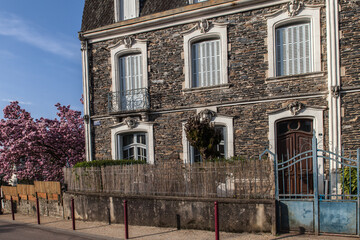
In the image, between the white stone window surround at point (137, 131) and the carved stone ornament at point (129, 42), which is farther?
the carved stone ornament at point (129, 42)

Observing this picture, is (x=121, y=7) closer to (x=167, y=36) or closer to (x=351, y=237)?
(x=167, y=36)

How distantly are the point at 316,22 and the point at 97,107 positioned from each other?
9.01 m

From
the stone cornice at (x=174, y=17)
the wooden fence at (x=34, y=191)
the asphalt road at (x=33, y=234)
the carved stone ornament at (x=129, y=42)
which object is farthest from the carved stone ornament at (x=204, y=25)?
the asphalt road at (x=33, y=234)

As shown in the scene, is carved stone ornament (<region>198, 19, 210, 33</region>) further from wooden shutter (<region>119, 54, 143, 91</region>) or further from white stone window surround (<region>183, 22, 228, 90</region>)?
wooden shutter (<region>119, 54, 143, 91</region>)

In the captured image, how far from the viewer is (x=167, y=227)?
7898 millimetres

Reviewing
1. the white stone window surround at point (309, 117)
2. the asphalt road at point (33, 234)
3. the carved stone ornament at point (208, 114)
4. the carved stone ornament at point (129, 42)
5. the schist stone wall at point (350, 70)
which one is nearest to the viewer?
the asphalt road at point (33, 234)

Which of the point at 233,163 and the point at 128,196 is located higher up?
the point at 233,163

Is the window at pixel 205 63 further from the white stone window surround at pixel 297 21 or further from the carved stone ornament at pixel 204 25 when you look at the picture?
the white stone window surround at pixel 297 21

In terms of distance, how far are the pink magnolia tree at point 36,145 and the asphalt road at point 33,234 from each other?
443cm

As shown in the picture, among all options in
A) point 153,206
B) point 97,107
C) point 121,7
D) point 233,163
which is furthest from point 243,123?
point 121,7

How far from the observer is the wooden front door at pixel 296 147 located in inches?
380

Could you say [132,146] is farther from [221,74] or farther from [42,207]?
[221,74]

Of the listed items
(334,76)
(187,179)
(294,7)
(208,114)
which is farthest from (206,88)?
(187,179)

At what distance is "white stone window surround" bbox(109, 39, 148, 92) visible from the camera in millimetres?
12227
